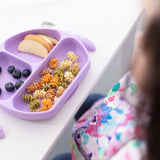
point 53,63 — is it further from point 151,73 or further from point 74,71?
point 151,73

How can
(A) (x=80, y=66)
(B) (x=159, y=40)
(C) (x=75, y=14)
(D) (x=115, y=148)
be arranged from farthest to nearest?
(C) (x=75, y=14) → (A) (x=80, y=66) → (D) (x=115, y=148) → (B) (x=159, y=40)

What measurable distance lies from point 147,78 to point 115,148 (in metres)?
0.30

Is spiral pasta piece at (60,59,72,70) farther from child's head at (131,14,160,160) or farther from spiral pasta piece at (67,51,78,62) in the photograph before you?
child's head at (131,14,160,160)

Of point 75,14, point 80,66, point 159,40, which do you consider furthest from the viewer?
point 75,14

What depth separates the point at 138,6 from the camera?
811 millimetres

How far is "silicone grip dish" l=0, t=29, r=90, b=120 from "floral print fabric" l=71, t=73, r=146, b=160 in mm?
98

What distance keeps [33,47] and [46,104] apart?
17 cm

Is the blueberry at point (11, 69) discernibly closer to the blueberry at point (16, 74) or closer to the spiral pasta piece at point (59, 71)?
the blueberry at point (16, 74)

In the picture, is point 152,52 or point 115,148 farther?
point 115,148

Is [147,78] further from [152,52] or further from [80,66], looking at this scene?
[80,66]

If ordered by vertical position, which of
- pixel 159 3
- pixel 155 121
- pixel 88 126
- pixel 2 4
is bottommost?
pixel 88 126

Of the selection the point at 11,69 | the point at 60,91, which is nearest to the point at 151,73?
the point at 60,91

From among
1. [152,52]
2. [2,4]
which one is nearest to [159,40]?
[152,52]

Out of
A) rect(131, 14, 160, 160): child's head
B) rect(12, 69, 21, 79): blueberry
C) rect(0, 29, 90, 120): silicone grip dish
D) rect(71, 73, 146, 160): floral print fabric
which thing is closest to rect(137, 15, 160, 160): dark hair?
rect(131, 14, 160, 160): child's head
